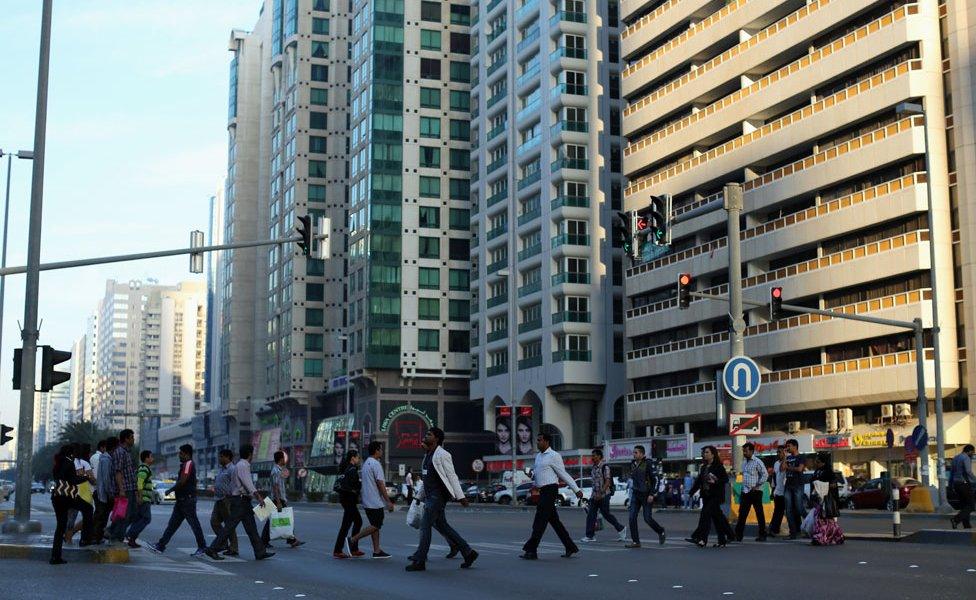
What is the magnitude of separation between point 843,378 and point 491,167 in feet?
122

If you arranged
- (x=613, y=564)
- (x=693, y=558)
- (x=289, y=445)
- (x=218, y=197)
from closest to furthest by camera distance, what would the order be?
(x=613, y=564) < (x=693, y=558) < (x=289, y=445) < (x=218, y=197)

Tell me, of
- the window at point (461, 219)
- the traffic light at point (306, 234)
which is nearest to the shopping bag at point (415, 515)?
the traffic light at point (306, 234)

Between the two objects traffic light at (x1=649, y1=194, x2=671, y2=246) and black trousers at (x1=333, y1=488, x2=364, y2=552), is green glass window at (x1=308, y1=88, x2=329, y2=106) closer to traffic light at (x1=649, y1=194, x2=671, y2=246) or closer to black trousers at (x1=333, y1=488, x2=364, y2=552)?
traffic light at (x1=649, y1=194, x2=671, y2=246)

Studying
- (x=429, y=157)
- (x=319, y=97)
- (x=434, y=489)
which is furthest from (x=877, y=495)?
(x=319, y=97)

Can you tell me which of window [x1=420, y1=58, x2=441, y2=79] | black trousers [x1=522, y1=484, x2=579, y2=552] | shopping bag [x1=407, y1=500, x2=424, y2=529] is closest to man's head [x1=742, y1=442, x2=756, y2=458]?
black trousers [x1=522, y1=484, x2=579, y2=552]

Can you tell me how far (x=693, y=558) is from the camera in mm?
18438

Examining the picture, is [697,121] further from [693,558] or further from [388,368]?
[693,558]

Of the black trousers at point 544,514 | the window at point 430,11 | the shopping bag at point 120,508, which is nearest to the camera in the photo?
the black trousers at point 544,514

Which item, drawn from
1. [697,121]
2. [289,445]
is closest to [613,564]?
[697,121]

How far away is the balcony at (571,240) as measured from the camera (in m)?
77.1

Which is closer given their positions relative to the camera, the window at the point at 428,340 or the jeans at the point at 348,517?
the jeans at the point at 348,517

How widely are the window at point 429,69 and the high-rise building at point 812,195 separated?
867 inches

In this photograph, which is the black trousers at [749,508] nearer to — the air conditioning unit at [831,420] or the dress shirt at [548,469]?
the dress shirt at [548,469]

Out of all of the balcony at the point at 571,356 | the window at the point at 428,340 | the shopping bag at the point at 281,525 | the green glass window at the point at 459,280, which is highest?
the green glass window at the point at 459,280
